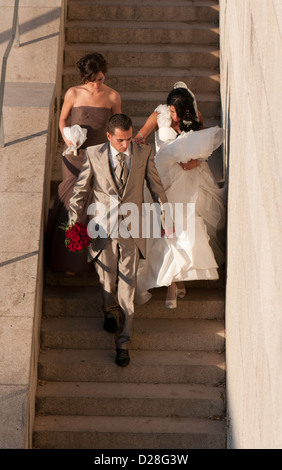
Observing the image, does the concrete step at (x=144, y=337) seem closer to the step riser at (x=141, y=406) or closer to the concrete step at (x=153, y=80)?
the step riser at (x=141, y=406)

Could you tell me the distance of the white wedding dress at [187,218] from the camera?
841 centimetres

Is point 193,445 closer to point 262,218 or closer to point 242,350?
point 242,350

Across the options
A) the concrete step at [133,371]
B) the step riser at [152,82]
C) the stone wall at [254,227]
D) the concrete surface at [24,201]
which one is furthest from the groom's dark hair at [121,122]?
the step riser at [152,82]

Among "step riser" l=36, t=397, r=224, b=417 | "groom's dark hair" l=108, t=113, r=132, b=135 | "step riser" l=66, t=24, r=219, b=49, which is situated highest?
"step riser" l=66, t=24, r=219, b=49

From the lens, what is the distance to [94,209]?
820cm

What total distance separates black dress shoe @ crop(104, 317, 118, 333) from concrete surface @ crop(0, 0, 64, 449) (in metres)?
0.65

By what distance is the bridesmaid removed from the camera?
8656 mm

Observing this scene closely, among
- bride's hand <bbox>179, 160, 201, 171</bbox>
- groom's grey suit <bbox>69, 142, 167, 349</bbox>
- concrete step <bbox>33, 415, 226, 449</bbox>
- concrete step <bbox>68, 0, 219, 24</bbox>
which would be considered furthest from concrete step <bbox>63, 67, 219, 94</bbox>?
concrete step <bbox>33, 415, 226, 449</bbox>

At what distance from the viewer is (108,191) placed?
8070 millimetres

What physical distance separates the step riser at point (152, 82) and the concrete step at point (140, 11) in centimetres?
125

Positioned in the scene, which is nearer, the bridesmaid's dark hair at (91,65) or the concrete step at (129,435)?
the concrete step at (129,435)

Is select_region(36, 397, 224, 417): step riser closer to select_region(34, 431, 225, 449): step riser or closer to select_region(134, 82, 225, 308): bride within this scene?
select_region(34, 431, 225, 449): step riser

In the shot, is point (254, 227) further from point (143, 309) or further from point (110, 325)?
point (143, 309)

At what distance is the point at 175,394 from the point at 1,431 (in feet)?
5.77
